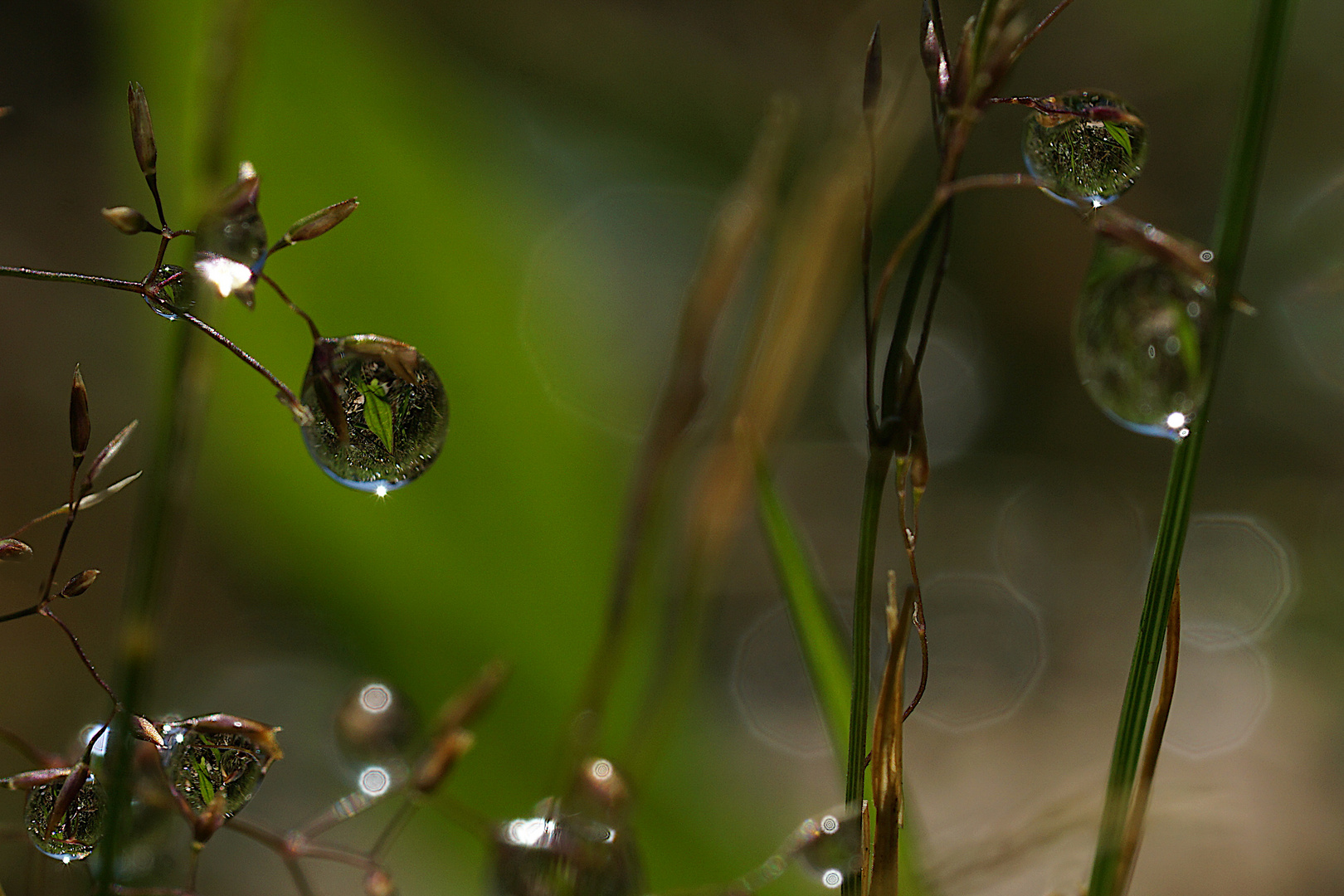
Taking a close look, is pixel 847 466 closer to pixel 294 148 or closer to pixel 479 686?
pixel 294 148

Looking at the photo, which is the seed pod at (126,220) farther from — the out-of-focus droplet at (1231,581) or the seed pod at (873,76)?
the out-of-focus droplet at (1231,581)

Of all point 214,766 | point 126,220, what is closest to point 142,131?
point 126,220

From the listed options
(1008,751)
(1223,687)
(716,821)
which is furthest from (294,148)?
(1223,687)

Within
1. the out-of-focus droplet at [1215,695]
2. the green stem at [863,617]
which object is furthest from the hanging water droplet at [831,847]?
the out-of-focus droplet at [1215,695]

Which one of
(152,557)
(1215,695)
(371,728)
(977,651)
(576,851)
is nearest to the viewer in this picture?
(152,557)

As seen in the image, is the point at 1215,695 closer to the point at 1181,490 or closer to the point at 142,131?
the point at 1181,490

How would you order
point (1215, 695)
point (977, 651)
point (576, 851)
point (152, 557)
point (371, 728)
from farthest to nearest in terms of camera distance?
point (977, 651) → point (1215, 695) → point (371, 728) → point (576, 851) → point (152, 557)
